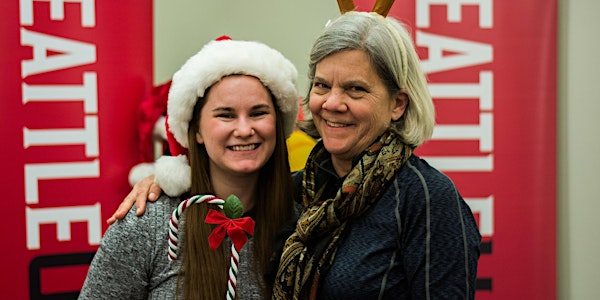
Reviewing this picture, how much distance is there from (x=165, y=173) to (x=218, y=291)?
1.18 feet

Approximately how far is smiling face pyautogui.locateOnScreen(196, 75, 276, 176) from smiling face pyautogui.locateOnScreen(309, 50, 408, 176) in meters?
0.17

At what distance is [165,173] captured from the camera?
1820 mm

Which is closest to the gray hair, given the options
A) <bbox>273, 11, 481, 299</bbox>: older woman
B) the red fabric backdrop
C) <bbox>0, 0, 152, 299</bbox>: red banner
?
<bbox>273, 11, 481, 299</bbox>: older woman

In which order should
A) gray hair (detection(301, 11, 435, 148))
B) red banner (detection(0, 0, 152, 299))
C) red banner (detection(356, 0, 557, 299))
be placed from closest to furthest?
gray hair (detection(301, 11, 435, 148)) < red banner (detection(0, 0, 152, 299)) < red banner (detection(356, 0, 557, 299))

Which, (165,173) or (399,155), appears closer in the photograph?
(399,155)

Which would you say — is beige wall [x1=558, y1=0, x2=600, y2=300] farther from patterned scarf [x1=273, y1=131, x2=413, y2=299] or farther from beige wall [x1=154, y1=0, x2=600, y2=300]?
patterned scarf [x1=273, y1=131, x2=413, y2=299]

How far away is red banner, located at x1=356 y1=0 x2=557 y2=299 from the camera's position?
2.74 m

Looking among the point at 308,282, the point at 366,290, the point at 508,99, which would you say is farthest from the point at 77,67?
the point at 508,99

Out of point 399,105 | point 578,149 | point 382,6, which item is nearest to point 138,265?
point 399,105

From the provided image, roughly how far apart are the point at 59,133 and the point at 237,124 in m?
1.09

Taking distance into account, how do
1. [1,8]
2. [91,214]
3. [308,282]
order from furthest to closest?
[91,214], [1,8], [308,282]

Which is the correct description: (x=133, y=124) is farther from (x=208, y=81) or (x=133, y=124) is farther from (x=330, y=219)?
(x=330, y=219)

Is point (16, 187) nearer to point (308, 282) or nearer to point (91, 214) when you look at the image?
point (91, 214)

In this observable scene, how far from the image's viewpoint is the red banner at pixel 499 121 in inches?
108
